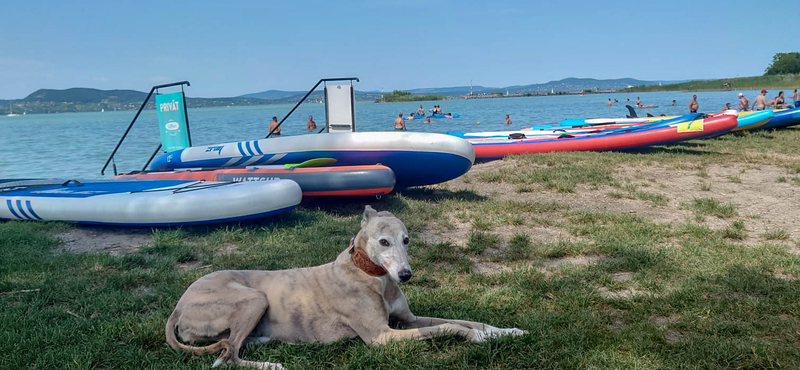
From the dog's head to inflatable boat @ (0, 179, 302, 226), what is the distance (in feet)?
12.1

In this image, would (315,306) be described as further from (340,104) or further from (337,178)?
(340,104)

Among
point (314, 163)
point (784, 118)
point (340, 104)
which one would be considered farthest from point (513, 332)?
point (784, 118)

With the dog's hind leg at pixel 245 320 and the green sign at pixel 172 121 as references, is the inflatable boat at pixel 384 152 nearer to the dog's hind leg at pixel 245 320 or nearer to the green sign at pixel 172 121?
the green sign at pixel 172 121

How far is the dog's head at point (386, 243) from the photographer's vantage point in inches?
122

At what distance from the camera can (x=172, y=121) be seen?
10.0 metres

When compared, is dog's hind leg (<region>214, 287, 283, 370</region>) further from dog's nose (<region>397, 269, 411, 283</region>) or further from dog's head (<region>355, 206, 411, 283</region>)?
dog's nose (<region>397, 269, 411, 283</region>)

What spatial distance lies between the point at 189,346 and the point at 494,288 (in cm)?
233

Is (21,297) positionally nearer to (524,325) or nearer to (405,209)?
(524,325)

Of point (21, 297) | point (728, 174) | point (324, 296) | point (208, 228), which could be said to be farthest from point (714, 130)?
point (21, 297)

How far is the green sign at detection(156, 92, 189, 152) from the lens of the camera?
990 centimetres

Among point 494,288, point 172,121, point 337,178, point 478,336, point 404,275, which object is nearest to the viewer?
point 404,275

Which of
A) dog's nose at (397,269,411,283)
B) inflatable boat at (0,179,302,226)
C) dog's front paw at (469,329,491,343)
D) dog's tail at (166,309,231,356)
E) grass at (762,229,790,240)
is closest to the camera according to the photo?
dog's nose at (397,269,411,283)

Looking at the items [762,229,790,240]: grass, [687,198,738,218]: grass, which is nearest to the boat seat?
[687,198,738,218]: grass

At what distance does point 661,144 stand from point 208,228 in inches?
430
